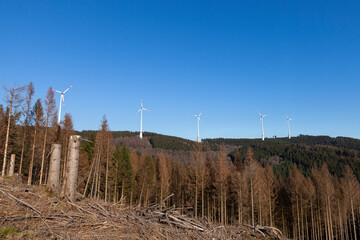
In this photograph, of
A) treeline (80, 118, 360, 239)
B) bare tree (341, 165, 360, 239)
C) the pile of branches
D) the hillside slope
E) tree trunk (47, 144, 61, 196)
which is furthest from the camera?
the hillside slope

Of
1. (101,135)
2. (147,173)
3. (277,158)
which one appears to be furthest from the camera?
(277,158)

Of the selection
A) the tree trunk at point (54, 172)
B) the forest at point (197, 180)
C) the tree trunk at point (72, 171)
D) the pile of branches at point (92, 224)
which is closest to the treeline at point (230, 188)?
the forest at point (197, 180)

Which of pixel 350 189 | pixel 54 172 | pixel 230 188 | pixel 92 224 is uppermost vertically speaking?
pixel 54 172

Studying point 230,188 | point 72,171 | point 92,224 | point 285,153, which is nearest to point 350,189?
point 230,188

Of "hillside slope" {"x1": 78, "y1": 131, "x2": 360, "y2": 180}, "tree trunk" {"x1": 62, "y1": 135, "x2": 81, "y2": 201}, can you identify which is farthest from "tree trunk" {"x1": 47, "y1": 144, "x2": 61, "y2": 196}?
"hillside slope" {"x1": 78, "y1": 131, "x2": 360, "y2": 180}

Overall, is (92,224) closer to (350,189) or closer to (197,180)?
(197,180)

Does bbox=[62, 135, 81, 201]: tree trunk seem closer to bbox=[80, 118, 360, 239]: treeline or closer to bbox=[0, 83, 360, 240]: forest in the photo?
bbox=[0, 83, 360, 240]: forest

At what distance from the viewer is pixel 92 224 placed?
473 cm

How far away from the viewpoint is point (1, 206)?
541 centimetres

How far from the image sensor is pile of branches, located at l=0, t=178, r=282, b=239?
4.41m

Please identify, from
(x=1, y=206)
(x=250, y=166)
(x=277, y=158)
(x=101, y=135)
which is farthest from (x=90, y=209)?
(x=277, y=158)

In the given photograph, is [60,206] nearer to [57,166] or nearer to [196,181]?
[57,166]

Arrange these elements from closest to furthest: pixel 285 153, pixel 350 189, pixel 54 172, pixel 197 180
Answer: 1. pixel 54 172
2. pixel 197 180
3. pixel 350 189
4. pixel 285 153

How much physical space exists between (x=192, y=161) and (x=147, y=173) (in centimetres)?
1447
